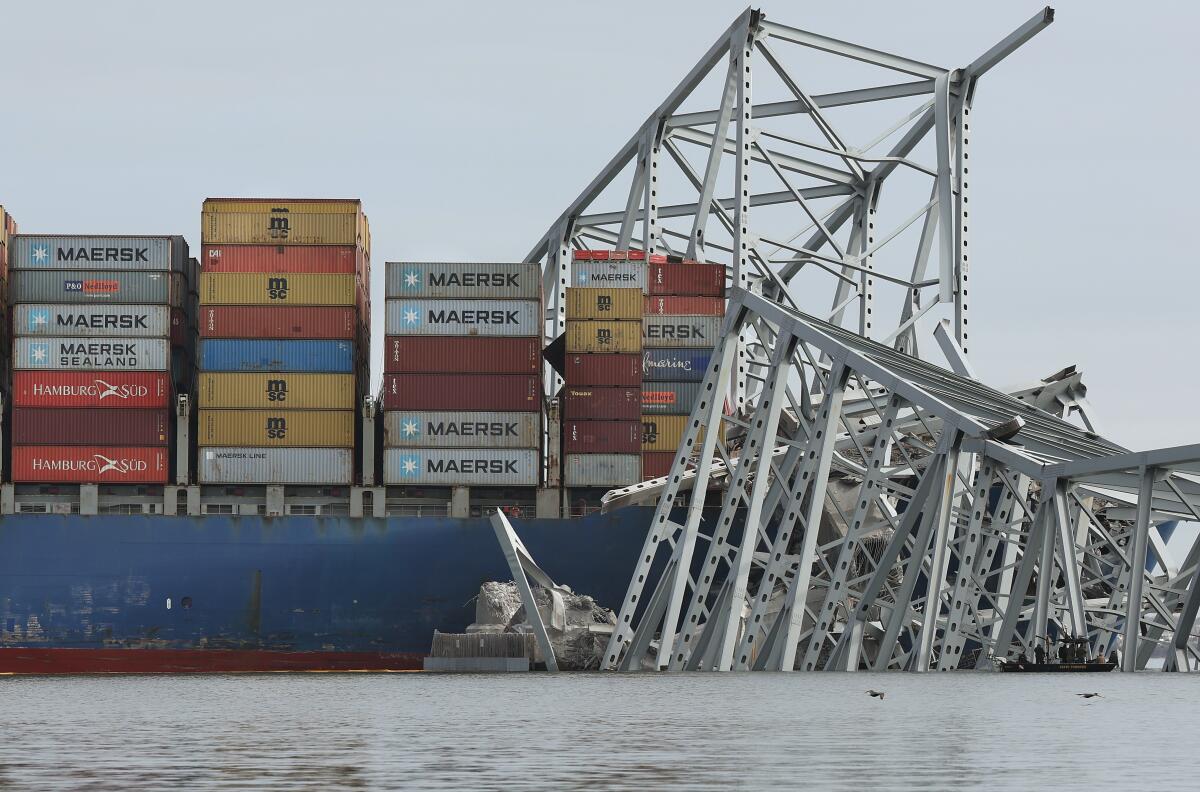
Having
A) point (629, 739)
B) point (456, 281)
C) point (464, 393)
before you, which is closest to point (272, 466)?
point (464, 393)

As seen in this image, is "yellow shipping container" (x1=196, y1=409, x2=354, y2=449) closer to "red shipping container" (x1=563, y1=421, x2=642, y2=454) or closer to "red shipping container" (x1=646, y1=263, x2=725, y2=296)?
"red shipping container" (x1=563, y1=421, x2=642, y2=454)

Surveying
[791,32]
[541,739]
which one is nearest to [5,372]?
[791,32]

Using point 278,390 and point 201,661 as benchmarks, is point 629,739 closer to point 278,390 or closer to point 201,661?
point 201,661

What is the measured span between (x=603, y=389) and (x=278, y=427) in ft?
41.2

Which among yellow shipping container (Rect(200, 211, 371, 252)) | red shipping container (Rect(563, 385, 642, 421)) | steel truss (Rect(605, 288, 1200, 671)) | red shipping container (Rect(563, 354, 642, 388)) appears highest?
yellow shipping container (Rect(200, 211, 371, 252))

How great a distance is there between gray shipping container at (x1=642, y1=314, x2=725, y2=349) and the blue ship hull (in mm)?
6736

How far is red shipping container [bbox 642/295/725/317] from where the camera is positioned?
244 ft

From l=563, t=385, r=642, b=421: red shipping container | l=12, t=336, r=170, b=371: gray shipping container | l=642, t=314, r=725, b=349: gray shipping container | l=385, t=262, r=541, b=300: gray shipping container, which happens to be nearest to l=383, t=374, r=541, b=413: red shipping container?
l=563, t=385, r=642, b=421: red shipping container

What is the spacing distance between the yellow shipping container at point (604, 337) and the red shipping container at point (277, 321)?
8856 millimetres

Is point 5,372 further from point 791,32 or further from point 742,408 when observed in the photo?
point 791,32

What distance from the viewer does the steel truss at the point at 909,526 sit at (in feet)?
152

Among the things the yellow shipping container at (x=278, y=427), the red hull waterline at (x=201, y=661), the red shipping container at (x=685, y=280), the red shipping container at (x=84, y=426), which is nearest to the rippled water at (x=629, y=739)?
the red hull waterline at (x=201, y=661)

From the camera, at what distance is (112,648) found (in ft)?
240

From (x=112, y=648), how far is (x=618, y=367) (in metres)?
21.8
